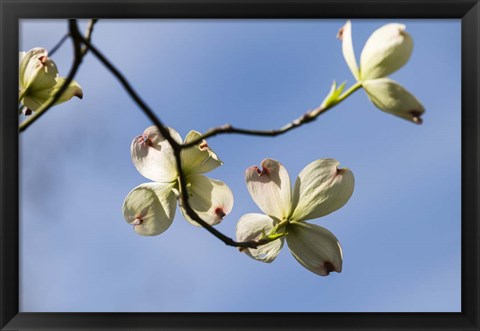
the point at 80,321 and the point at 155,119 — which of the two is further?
the point at 80,321

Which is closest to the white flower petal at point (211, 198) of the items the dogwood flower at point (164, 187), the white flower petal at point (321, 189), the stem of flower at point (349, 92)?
the dogwood flower at point (164, 187)

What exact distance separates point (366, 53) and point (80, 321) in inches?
19.1

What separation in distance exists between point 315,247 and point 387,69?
0.82 feet

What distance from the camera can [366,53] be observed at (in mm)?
560

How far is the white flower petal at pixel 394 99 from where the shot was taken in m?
0.51

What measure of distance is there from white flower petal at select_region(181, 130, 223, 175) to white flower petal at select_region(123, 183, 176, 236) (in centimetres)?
4

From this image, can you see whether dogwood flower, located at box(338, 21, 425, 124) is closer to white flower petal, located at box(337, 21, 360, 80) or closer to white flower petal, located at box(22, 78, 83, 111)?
white flower petal, located at box(337, 21, 360, 80)

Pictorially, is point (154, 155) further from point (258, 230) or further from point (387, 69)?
point (387, 69)

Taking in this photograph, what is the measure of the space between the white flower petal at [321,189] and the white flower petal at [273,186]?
1cm

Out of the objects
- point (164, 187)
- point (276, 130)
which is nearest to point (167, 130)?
point (276, 130)

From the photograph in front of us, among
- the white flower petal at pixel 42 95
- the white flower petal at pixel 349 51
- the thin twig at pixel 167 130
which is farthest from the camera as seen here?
the white flower petal at pixel 42 95

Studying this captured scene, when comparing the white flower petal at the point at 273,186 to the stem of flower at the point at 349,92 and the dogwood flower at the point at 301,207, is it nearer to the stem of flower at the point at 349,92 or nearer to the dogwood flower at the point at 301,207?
the dogwood flower at the point at 301,207

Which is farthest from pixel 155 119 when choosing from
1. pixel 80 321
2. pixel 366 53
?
pixel 80 321
